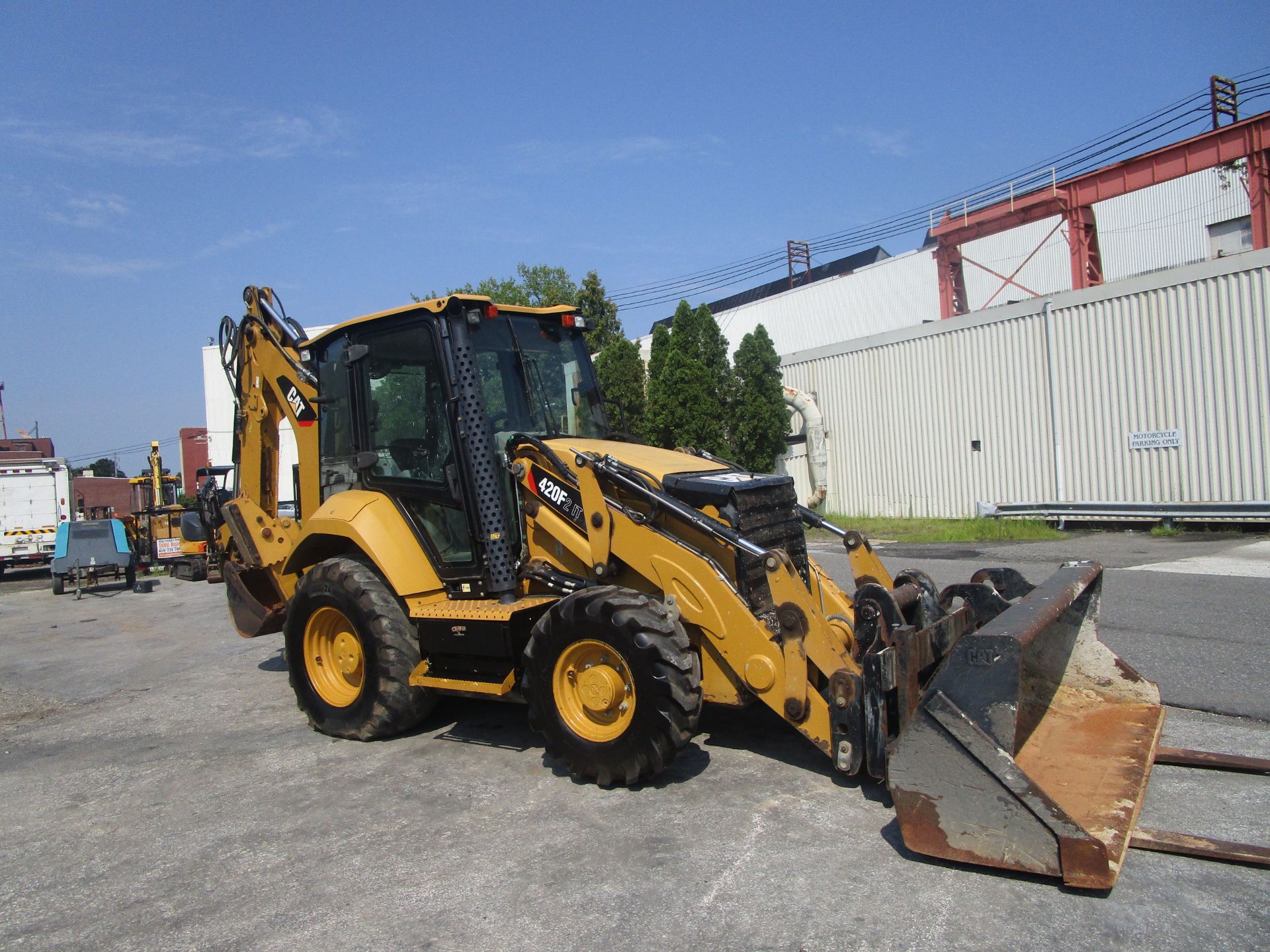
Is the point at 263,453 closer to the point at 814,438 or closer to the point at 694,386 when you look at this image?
the point at 694,386

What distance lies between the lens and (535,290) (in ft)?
127

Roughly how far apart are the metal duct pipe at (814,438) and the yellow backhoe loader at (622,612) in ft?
55.9

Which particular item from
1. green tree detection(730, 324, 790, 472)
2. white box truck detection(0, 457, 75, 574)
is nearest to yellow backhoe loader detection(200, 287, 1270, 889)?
green tree detection(730, 324, 790, 472)

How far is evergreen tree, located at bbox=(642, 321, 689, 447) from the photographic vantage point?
22812 mm

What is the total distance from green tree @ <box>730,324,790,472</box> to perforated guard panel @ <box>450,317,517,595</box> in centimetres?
1753

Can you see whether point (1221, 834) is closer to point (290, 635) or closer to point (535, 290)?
point (290, 635)

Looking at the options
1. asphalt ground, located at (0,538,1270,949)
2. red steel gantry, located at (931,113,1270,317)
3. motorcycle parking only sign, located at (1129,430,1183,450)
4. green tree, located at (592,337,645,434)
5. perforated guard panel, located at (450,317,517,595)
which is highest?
red steel gantry, located at (931,113,1270,317)

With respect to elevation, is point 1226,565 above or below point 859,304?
below

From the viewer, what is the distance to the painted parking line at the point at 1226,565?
10.9 metres

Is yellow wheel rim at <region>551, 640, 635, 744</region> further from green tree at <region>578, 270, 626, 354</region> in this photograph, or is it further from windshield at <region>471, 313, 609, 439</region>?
green tree at <region>578, 270, 626, 354</region>

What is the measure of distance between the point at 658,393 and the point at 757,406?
250 centimetres

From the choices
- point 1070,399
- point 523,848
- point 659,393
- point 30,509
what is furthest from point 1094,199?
point 30,509

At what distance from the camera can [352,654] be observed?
20.5 ft

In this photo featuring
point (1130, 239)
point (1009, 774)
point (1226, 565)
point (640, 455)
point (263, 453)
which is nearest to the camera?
point (1009, 774)
